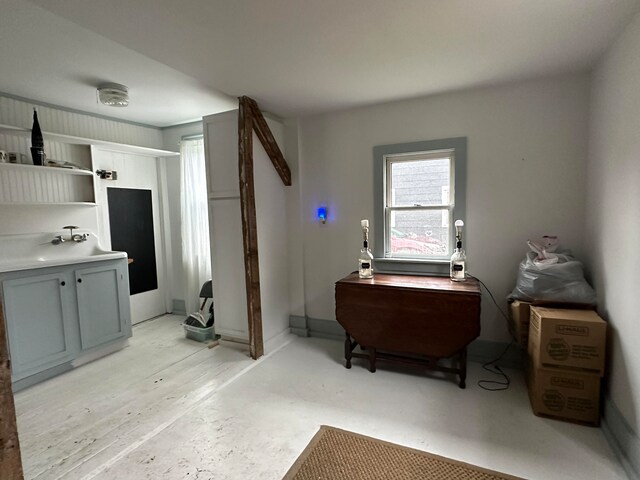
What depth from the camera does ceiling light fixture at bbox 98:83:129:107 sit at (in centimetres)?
282

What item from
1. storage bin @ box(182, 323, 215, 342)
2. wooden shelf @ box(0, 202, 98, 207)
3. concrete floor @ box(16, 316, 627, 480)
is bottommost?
concrete floor @ box(16, 316, 627, 480)

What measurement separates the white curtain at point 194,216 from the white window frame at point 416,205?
2316 mm

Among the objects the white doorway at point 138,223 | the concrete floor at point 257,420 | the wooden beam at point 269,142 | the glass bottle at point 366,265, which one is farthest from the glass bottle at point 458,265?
the white doorway at point 138,223

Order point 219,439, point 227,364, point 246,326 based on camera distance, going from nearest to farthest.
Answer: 1. point 219,439
2. point 227,364
3. point 246,326

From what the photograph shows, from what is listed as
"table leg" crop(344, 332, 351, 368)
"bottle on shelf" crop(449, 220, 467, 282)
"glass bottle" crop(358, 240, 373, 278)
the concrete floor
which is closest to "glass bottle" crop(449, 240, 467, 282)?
"bottle on shelf" crop(449, 220, 467, 282)

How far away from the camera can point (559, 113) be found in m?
2.57

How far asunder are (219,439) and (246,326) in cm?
134

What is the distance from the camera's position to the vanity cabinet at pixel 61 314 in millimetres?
2572

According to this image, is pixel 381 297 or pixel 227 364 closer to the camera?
pixel 381 297

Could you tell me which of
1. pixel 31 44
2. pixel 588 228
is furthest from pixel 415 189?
pixel 31 44

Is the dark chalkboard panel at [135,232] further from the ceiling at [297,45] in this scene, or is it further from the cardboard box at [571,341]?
the cardboard box at [571,341]

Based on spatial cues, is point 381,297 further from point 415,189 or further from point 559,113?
point 559,113

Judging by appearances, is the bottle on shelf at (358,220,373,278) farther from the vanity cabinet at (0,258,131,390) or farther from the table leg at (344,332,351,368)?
the vanity cabinet at (0,258,131,390)

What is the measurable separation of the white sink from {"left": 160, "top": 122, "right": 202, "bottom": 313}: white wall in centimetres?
101
